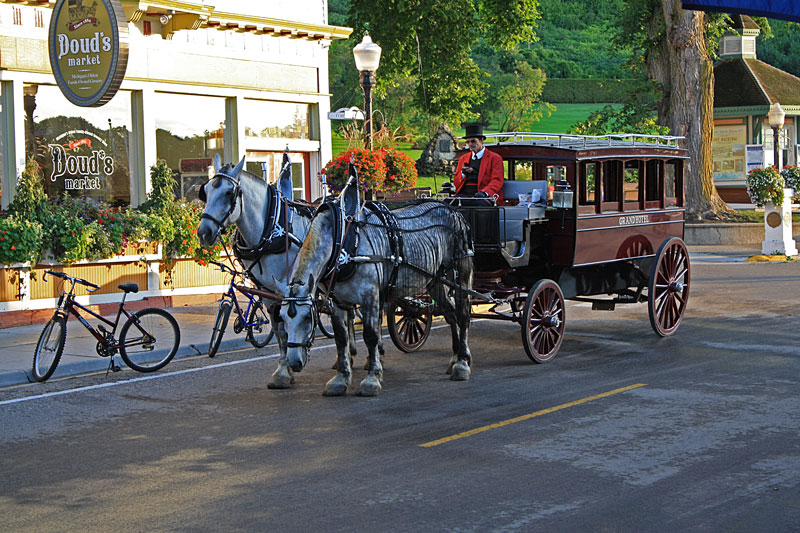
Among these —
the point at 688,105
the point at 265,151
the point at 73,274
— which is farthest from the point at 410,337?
the point at 688,105

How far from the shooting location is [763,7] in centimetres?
690

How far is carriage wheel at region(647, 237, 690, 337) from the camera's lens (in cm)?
1302

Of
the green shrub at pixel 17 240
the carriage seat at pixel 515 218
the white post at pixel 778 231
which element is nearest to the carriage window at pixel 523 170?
the carriage seat at pixel 515 218

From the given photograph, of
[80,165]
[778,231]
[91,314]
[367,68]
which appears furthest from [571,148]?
[778,231]

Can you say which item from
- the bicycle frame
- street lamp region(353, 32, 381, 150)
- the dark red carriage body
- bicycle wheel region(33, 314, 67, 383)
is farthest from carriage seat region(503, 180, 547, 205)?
bicycle wheel region(33, 314, 67, 383)

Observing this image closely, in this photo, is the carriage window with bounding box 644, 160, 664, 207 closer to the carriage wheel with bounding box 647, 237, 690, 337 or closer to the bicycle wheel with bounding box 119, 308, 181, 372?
the carriage wheel with bounding box 647, 237, 690, 337

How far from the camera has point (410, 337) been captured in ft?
40.5

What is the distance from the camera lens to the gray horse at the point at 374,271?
9094mm

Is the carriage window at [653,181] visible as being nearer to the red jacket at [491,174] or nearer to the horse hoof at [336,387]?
the red jacket at [491,174]

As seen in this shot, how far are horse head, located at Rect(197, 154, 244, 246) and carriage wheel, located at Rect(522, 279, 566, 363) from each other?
333 cm

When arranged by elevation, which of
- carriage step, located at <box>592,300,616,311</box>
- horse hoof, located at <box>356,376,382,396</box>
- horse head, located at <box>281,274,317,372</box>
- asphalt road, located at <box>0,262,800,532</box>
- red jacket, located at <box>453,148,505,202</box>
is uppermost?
red jacket, located at <box>453,148,505,202</box>

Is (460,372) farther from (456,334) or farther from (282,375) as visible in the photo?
(282,375)

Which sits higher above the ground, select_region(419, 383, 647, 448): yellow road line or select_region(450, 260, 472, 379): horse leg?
select_region(450, 260, 472, 379): horse leg

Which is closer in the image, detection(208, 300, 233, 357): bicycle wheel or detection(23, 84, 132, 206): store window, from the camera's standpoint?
detection(208, 300, 233, 357): bicycle wheel
